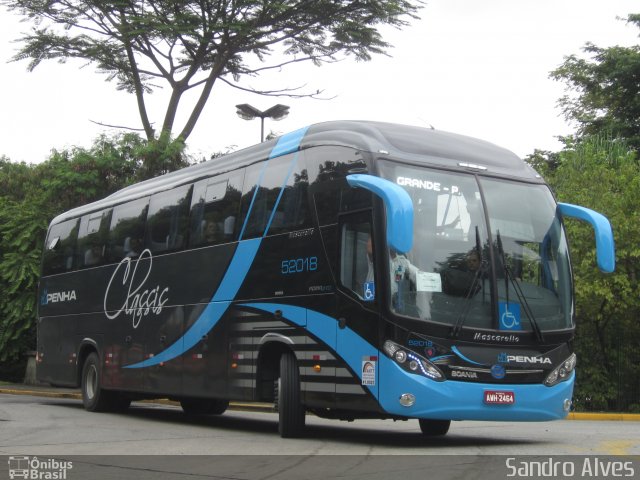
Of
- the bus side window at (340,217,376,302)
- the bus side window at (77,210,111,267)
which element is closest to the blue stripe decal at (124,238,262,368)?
the bus side window at (340,217,376,302)

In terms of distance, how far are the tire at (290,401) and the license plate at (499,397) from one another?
251 cm

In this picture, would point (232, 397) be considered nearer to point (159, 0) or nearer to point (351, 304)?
point (351, 304)

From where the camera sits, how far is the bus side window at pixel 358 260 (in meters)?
11.6

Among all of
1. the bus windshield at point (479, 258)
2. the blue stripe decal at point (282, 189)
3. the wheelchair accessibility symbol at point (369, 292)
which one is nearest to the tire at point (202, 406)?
the blue stripe decal at point (282, 189)

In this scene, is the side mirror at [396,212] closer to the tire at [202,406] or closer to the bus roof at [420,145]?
the bus roof at [420,145]

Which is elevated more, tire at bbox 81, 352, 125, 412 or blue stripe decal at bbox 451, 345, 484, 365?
blue stripe decal at bbox 451, 345, 484, 365

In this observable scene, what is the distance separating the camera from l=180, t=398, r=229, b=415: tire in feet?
61.4

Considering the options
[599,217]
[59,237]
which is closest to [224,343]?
[599,217]

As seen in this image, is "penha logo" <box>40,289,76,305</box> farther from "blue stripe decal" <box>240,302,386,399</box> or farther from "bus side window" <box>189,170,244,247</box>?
"blue stripe decal" <box>240,302,386,399</box>

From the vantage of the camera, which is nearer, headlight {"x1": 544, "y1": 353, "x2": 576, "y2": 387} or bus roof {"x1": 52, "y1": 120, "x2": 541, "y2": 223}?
headlight {"x1": 544, "y1": 353, "x2": 576, "y2": 387}

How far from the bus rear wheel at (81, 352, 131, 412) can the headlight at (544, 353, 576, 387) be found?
32.5 ft

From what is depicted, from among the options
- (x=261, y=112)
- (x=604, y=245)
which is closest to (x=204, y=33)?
(x=261, y=112)

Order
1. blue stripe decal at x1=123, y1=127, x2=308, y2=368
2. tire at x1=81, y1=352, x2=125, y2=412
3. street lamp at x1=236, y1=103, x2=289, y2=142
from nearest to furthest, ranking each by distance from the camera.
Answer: blue stripe decal at x1=123, y1=127, x2=308, y2=368 < tire at x1=81, y1=352, x2=125, y2=412 < street lamp at x1=236, y1=103, x2=289, y2=142
